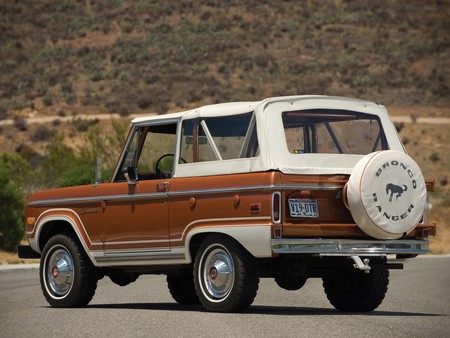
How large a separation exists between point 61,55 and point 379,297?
7719 centimetres

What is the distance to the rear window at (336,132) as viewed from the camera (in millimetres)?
13570

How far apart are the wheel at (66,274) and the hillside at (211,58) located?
53060 millimetres

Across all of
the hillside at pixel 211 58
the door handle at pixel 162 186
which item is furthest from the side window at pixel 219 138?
the hillside at pixel 211 58

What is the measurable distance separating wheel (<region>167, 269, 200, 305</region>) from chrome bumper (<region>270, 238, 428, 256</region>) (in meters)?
3.56

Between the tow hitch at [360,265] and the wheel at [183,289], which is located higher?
the tow hitch at [360,265]

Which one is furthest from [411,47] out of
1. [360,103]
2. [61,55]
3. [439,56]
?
[360,103]

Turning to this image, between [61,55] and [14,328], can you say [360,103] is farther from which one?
[61,55]

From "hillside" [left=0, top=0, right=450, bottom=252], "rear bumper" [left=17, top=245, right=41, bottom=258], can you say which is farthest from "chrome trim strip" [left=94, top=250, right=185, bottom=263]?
"hillside" [left=0, top=0, right=450, bottom=252]

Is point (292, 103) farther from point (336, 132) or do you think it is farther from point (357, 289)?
point (357, 289)

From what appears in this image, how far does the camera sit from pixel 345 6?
97.5m

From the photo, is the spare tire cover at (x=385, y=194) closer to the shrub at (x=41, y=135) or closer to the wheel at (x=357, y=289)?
the wheel at (x=357, y=289)

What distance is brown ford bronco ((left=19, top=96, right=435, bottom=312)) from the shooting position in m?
12.4

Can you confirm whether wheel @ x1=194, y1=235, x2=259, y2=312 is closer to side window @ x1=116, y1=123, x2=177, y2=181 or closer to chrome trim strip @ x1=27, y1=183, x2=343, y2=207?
chrome trim strip @ x1=27, y1=183, x2=343, y2=207

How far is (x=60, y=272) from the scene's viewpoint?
1485 cm
